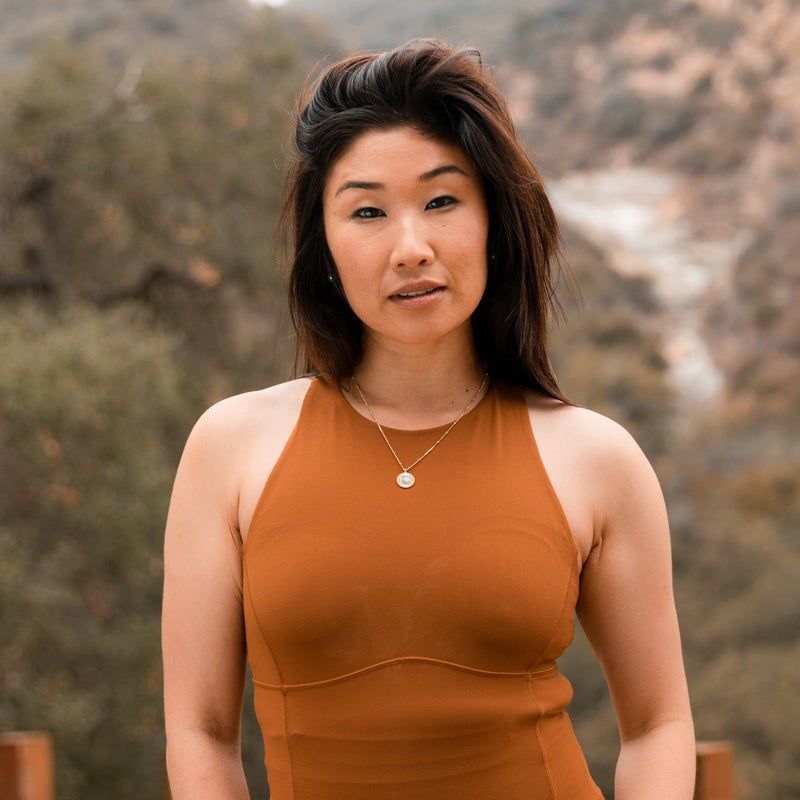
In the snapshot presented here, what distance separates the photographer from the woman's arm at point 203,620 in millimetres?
1624

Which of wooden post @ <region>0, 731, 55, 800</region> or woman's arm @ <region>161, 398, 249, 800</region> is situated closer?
woman's arm @ <region>161, 398, 249, 800</region>

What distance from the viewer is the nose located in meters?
1.58

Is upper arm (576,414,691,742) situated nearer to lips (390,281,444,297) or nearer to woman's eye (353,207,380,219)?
lips (390,281,444,297)

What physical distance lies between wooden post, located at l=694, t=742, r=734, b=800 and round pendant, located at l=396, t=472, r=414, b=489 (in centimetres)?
69

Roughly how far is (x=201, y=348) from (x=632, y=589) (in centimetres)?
842

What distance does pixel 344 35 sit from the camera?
28.6m

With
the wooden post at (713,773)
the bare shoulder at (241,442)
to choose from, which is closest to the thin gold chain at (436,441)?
the bare shoulder at (241,442)

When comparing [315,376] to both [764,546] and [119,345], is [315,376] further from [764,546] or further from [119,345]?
[764,546]

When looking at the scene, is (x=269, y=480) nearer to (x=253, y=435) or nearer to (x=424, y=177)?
(x=253, y=435)

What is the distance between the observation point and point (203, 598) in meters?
1.63

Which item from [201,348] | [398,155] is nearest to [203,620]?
[398,155]

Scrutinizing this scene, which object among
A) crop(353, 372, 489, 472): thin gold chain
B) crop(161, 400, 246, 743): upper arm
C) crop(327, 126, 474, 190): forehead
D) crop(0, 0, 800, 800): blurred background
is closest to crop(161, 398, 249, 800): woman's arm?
crop(161, 400, 246, 743): upper arm

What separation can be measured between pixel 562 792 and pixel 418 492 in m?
0.44

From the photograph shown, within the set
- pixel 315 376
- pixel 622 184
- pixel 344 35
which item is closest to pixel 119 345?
pixel 315 376
